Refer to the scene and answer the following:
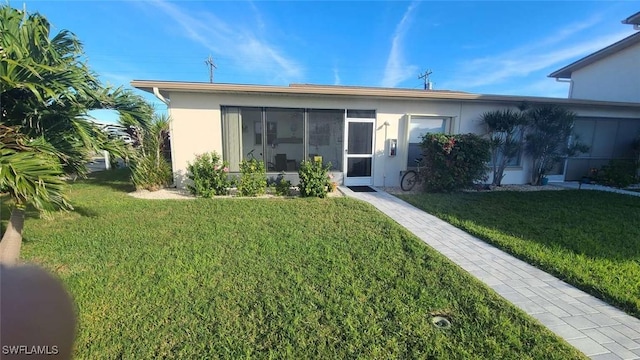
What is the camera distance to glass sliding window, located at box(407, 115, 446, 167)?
8516 millimetres

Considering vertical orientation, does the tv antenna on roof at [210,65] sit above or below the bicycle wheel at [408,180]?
above

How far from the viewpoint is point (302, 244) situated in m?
3.91

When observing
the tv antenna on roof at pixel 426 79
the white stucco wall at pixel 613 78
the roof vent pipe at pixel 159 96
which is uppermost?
the tv antenna on roof at pixel 426 79

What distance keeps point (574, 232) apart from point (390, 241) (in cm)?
329

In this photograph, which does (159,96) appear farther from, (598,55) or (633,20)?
(598,55)

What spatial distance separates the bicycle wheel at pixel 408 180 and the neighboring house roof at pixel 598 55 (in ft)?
30.8

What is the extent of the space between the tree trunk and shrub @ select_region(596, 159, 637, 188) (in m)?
14.7

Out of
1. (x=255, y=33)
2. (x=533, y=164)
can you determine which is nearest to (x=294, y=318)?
(x=533, y=164)

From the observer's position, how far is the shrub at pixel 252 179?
7031 mm

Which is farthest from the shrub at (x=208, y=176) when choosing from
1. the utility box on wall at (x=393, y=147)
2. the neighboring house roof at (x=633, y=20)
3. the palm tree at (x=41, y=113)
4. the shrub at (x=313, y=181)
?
the neighboring house roof at (x=633, y=20)

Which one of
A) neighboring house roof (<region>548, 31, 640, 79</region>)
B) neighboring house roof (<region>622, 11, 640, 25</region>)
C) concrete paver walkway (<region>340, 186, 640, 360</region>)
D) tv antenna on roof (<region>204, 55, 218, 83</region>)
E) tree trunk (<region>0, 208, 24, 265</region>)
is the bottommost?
concrete paver walkway (<region>340, 186, 640, 360</region>)

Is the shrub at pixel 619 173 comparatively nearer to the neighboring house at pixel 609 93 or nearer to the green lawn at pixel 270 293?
the neighboring house at pixel 609 93

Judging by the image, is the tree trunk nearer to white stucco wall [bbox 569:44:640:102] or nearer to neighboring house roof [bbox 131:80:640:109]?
neighboring house roof [bbox 131:80:640:109]

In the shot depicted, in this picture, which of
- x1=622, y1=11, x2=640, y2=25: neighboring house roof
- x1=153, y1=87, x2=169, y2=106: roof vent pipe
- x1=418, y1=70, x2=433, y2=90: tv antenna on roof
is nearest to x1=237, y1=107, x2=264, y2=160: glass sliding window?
x1=153, y1=87, x2=169, y2=106: roof vent pipe
